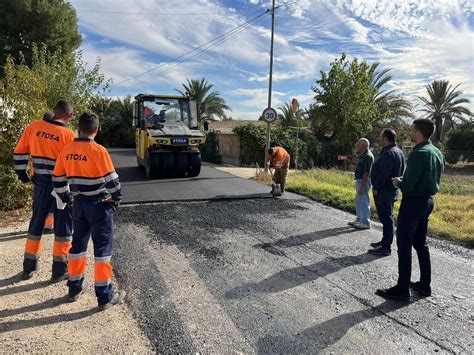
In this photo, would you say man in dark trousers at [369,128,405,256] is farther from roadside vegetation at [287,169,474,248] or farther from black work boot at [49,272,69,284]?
black work boot at [49,272,69,284]

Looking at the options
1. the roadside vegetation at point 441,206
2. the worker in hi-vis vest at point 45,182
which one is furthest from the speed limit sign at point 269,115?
the worker in hi-vis vest at point 45,182

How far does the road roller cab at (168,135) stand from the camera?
11.7 meters

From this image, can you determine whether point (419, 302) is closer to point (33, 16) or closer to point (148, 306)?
point (148, 306)

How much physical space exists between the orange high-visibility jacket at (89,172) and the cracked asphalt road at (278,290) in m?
1.16

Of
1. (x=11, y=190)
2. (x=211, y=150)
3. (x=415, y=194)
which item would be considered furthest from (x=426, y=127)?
(x=211, y=150)

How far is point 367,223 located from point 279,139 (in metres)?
14.0

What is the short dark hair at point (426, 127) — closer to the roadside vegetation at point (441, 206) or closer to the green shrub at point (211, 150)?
the roadside vegetation at point (441, 206)

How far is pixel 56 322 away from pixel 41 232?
1283 mm

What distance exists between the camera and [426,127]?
4.01 metres

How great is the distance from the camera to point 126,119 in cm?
3450

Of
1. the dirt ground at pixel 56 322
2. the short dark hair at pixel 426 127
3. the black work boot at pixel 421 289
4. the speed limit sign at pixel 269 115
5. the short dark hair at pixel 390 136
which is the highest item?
the speed limit sign at pixel 269 115

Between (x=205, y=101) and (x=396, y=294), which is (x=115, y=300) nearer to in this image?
(x=396, y=294)

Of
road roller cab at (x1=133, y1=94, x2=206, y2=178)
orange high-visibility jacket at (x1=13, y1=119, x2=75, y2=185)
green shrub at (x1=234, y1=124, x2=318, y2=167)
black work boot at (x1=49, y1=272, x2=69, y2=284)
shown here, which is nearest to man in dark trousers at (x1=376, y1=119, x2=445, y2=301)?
black work boot at (x1=49, y1=272, x2=69, y2=284)

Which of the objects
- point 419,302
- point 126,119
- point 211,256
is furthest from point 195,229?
point 126,119
